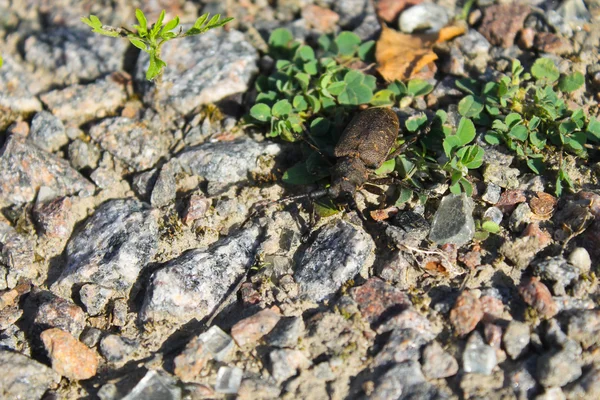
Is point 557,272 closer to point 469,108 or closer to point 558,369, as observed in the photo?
point 558,369

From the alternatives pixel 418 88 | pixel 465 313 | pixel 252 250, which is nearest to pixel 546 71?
pixel 418 88

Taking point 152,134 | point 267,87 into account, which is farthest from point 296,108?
point 152,134

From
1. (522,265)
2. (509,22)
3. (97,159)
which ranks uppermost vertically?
(509,22)

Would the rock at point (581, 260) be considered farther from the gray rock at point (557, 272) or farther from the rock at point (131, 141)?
the rock at point (131, 141)

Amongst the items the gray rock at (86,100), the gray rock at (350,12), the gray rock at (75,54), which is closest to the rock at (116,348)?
the gray rock at (86,100)

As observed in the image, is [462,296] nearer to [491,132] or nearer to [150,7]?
[491,132]
